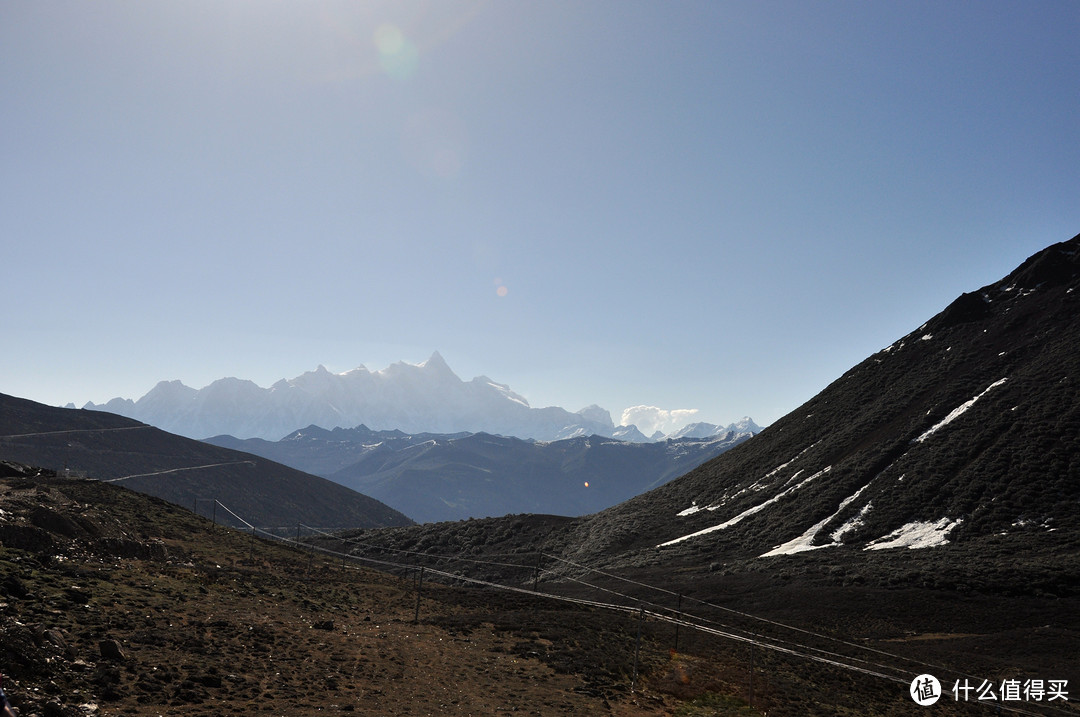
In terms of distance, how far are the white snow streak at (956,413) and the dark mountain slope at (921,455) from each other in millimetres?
263

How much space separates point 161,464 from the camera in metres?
158

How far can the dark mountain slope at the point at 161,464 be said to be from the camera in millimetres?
138375

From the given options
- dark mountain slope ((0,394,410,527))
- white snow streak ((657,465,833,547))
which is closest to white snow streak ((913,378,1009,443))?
white snow streak ((657,465,833,547))

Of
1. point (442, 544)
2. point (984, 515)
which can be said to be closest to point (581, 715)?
point (984, 515)

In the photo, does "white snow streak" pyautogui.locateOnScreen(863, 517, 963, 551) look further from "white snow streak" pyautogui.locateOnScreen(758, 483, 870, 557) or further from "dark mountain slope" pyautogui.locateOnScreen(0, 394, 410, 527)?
Answer: "dark mountain slope" pyautogui.locateOnScreen(0, 394, 410, 527)

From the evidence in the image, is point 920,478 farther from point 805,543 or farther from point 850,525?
point 805,543

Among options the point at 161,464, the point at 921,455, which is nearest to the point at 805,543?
the point at 921,455

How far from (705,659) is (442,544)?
207 feet

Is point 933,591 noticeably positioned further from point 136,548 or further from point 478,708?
point 136,548

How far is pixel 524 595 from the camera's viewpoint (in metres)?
47.3

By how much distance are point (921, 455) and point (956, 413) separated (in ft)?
39.5

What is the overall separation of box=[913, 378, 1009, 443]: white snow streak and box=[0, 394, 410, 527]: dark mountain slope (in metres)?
156

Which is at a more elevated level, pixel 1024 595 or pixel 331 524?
pixel 1024 595

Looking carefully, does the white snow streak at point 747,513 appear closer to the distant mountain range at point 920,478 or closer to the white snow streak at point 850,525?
the distant mountain range at point 920,478
